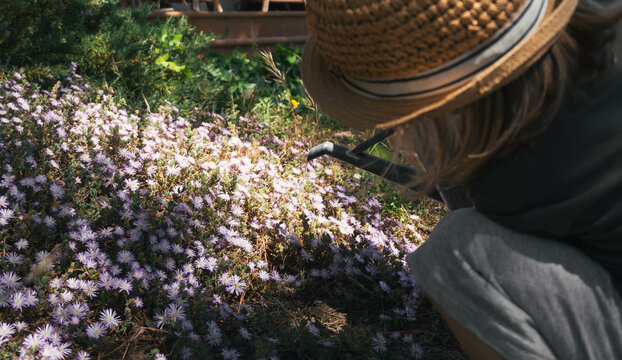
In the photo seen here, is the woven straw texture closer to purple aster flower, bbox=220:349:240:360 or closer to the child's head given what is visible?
the child's head

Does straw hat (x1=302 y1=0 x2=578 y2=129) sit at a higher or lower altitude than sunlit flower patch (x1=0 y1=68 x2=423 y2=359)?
higher

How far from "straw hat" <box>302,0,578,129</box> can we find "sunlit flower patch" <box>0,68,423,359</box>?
875 millimetres

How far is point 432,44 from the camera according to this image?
1.01 metres

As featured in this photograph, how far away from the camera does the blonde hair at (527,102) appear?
109 cm

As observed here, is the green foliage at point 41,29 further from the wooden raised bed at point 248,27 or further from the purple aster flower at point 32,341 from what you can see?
the purple aster flower at point 32,341

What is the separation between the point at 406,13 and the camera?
0.98 meters

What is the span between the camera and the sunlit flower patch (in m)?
1.62

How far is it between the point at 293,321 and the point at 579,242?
Answer: 107 centimetres

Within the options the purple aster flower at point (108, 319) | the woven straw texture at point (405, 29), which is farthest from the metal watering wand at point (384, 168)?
the purple aster flower at point (108, 319)

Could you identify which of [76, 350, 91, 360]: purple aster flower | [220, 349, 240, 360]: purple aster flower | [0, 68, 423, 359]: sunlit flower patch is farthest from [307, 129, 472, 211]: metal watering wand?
[76, 350, 91, 360]: purple aster flower

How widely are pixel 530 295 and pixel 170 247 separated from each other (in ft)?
4.34

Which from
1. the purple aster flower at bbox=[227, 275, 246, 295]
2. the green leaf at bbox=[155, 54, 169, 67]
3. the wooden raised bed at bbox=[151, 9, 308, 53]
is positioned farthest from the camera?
the wooden raised bed at bbox=[151, 9, 308, 53]

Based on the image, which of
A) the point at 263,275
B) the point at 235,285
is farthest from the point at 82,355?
the point at 263,275

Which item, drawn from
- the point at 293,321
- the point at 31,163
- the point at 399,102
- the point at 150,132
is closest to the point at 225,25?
the point at 150,132
